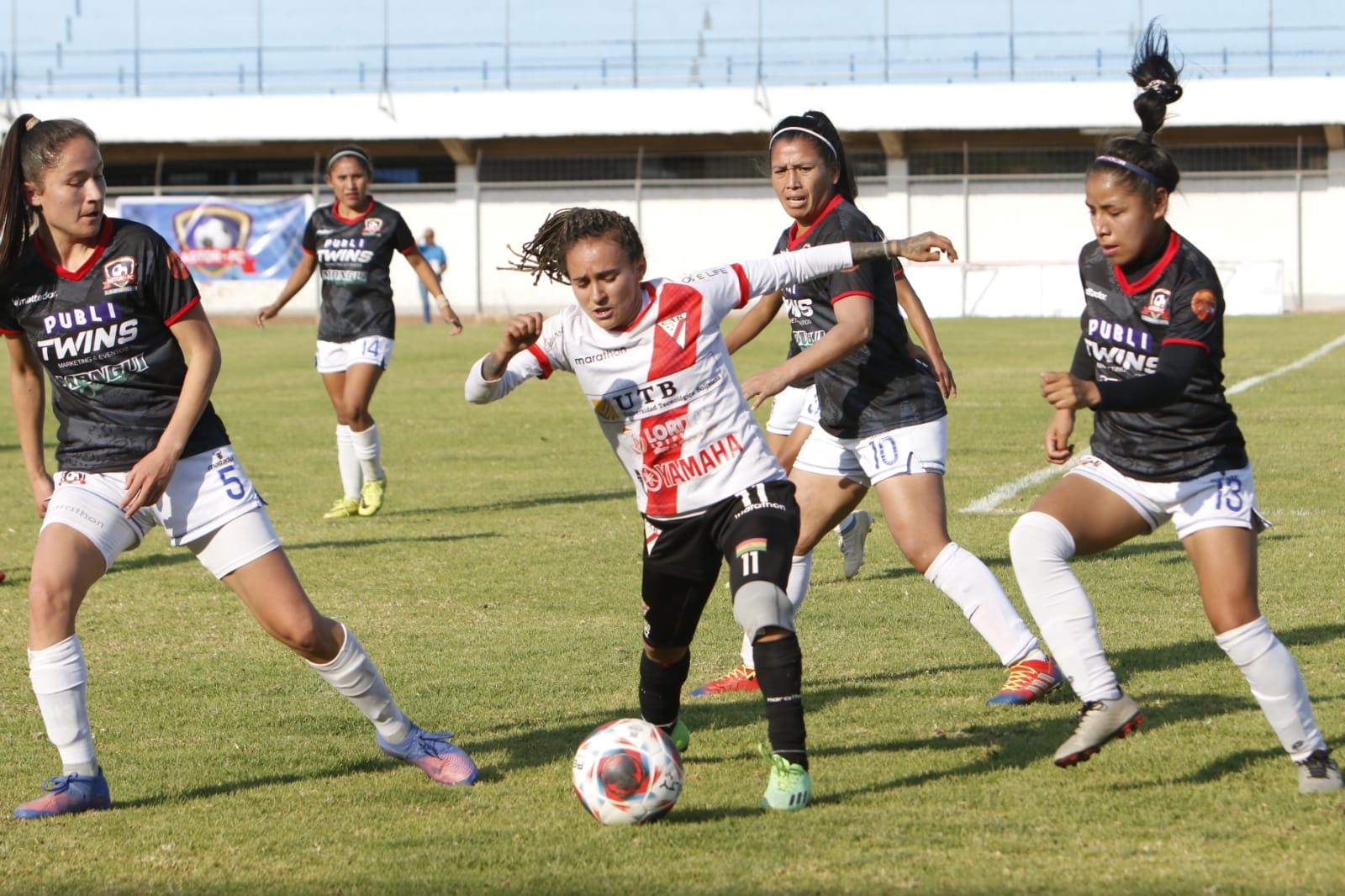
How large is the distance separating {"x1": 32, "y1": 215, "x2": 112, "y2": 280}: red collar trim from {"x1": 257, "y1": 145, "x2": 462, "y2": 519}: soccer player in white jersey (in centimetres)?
613

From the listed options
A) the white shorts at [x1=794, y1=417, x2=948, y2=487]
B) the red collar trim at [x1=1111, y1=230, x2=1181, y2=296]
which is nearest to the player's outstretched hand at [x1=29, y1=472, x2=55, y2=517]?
the white shorts at [x1=794, y1=417, x2=948, y2=487]

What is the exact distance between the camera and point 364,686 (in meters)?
4.93

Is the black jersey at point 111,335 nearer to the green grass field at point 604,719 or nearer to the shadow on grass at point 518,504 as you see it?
the green grass field at point 604,719

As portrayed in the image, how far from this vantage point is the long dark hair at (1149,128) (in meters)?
4.62

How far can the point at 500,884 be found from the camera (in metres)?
4.00

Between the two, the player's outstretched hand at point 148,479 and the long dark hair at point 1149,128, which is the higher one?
the long dark hair at point 1149,128

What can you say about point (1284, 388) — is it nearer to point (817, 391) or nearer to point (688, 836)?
point (817, 391)

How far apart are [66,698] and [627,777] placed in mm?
1671

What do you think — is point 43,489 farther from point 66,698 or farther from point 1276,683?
point 1276,683

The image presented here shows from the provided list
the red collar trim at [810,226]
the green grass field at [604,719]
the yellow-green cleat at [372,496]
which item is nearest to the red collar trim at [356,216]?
the yellow-green cleat at [372,496]

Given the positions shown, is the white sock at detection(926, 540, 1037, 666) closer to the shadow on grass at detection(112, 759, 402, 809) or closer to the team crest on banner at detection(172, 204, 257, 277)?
the shadow on grass at detection(112, 759, 402, 809)

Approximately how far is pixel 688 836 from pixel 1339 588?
4.49 m

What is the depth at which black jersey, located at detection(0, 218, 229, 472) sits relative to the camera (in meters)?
4.66

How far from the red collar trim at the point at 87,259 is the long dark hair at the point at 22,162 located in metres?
0.07
